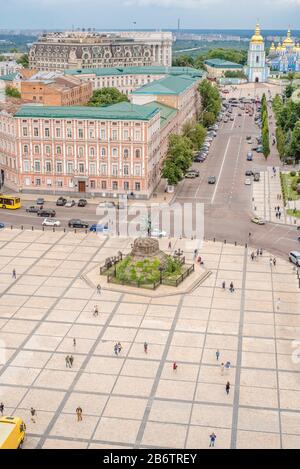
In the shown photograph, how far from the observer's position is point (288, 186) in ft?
348

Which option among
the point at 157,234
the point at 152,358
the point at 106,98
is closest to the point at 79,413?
the point at 152,358

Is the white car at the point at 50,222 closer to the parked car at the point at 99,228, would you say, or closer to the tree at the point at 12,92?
the parked car at the point at 99,228

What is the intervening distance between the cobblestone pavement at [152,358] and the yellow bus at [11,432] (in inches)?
40.0

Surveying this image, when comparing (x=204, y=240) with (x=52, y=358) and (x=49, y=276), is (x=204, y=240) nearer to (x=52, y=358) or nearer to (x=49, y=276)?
(x=49, y=276)

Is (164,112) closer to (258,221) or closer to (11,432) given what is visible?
(258,221)

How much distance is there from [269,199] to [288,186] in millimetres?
8563

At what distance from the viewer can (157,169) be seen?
105562 mm

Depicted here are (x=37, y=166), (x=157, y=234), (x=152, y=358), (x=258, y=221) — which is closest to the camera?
(x=152, y=358)

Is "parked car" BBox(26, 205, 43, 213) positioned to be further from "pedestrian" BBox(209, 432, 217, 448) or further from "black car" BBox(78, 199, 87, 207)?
"pedestrian" BBox(209, 432, 217, 448)

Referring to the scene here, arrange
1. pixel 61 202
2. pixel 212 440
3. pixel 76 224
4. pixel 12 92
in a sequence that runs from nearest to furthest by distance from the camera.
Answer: pixel 212 440 → pixel 76 224 → pixel 61 202 → pixel 12 92

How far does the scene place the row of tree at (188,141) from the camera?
336 ft

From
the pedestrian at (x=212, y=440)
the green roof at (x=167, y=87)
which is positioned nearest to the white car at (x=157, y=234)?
the pedestrian at (x=212, y=440)

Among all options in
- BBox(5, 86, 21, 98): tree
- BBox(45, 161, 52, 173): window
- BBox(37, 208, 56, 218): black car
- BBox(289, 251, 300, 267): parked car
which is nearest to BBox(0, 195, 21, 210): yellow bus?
BBox(37, 208, 56, 218): black car
